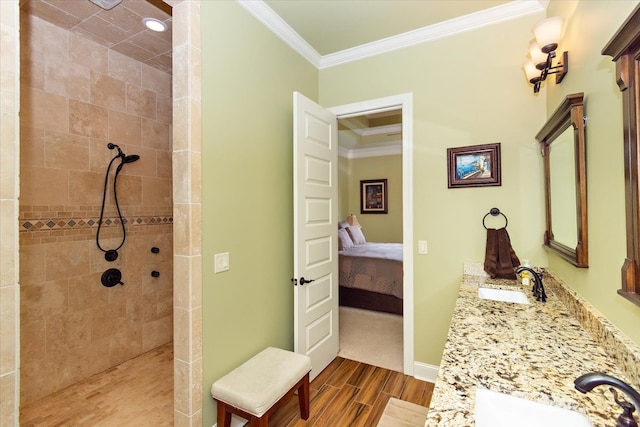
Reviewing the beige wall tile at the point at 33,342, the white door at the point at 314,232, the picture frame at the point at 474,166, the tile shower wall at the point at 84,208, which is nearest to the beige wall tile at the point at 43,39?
the tile shower wall at the point at 84,208

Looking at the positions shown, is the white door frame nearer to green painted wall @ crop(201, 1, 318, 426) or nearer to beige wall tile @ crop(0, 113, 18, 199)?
green painted wall @ crop(201, 1, 318, 426)

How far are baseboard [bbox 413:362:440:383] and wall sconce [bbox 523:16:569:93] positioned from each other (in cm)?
219

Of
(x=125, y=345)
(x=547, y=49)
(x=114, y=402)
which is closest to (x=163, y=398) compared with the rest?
(x=114, y=402)

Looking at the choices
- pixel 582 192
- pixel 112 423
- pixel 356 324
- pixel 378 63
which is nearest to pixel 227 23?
pixel 378 63

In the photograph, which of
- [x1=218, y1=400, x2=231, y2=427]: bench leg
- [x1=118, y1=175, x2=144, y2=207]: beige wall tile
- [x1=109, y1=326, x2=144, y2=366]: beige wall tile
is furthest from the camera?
[x1=118, y1=175, x2=144, y2=207]: beige wall tile

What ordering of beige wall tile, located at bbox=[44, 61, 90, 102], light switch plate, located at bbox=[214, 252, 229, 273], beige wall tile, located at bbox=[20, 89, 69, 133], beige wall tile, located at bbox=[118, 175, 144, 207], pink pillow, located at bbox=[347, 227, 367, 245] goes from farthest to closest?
pink pillow, located at bbox=[347, 227, 367, 245], beige wall tile, located at bbox=[118, 175, 144, 207], beige wall tile, located at bbox=[44, 61, 90, 102], beige wall tile, located at bbox=[20, 89, 69, 133], light switch plate, located at bbox=[214, 252, 229, 273]

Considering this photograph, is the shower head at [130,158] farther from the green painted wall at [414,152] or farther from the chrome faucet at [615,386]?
the chrome faucet at [615,386]

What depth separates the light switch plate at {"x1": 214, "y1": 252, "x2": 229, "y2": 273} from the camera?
175cm

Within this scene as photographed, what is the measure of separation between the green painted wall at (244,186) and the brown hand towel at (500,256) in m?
1.51

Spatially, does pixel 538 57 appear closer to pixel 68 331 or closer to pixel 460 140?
pixel 460 140

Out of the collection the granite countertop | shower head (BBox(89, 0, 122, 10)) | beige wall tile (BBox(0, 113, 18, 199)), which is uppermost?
shower head (BBox(89, 0, 122, 10))

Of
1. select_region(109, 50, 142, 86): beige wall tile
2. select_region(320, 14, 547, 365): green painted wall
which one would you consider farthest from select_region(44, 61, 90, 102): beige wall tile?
select_region(320, 14, 547, 365): green painted wall

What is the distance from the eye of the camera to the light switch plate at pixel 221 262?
5.75 feet

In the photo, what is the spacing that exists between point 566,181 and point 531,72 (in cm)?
84
